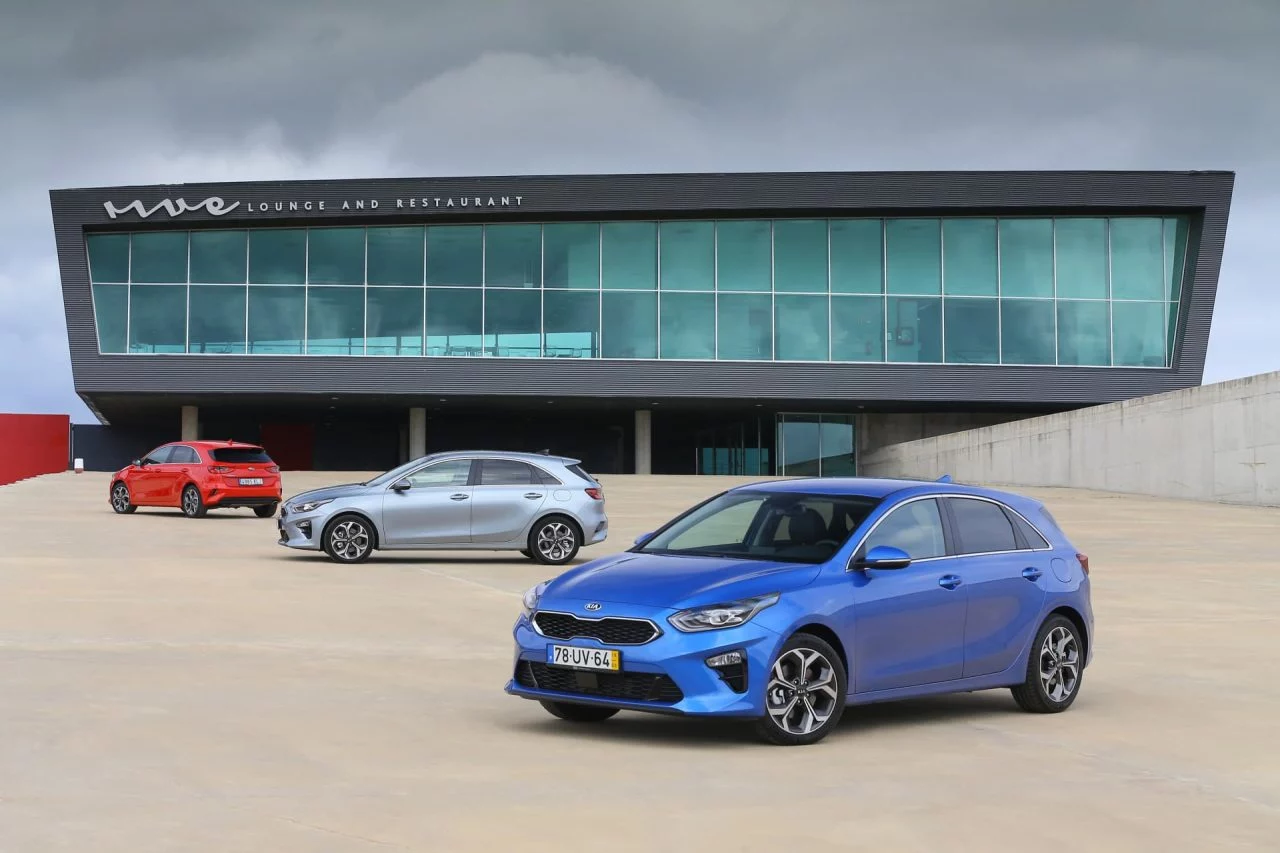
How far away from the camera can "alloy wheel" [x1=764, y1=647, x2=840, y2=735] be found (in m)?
8.43

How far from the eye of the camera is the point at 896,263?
54.9m

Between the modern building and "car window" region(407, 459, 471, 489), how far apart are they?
33.0 metres

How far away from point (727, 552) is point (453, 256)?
150ft

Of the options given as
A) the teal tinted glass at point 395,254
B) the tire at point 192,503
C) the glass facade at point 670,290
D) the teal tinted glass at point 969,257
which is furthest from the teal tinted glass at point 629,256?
the tire at point 192,503

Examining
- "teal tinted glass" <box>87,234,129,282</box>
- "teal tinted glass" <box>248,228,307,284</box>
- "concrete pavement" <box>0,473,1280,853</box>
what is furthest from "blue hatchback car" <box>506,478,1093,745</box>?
"teal tinted glass" <box>87,234,129,282</box>

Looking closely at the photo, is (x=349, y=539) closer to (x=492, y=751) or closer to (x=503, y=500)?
(x=503, y=500)

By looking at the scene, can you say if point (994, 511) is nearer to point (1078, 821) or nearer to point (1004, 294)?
point (1078, 821)

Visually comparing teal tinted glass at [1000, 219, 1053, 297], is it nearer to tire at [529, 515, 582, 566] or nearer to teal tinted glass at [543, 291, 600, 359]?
teal tinted glass at [543, 291, 600, 359]

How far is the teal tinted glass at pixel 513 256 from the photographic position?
2133 inches

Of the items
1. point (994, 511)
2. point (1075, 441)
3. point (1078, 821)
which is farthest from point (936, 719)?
point (1075, 441)

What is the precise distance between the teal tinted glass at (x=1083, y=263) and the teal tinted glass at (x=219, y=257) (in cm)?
2680

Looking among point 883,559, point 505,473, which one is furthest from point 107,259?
point 883,559

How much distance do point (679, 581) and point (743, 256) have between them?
46.7 meters

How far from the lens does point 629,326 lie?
54.3 m
